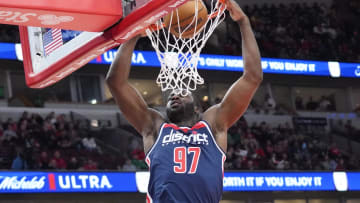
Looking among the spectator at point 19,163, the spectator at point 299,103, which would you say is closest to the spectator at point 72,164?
the spectator at point 19,163

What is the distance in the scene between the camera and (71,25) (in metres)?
3.40

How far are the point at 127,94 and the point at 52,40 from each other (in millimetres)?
568

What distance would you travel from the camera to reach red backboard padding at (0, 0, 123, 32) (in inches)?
126

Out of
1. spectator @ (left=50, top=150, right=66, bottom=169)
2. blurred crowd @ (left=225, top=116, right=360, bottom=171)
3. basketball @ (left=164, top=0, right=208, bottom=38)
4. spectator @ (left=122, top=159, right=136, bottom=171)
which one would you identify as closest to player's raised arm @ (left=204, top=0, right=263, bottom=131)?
basketball @ (left=164, top=0, right=208, bottom=38)

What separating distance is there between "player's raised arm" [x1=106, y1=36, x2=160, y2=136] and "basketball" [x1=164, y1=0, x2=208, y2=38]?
0.59 m

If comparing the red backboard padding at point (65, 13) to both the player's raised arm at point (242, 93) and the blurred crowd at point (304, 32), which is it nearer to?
the player's raised arm at point (242, 93)

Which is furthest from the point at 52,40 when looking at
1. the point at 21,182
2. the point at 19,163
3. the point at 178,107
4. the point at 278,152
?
the point at 278,152

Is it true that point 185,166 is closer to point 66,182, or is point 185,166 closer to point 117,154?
point 66,182

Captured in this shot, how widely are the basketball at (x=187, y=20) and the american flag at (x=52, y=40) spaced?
2.60ft

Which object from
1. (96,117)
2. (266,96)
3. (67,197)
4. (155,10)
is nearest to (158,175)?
(155,10)

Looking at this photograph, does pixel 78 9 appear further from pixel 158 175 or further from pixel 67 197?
pixel 67 197

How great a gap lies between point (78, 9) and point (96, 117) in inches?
497

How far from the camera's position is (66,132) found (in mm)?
12797

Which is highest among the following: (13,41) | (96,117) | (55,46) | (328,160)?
(55,46)
